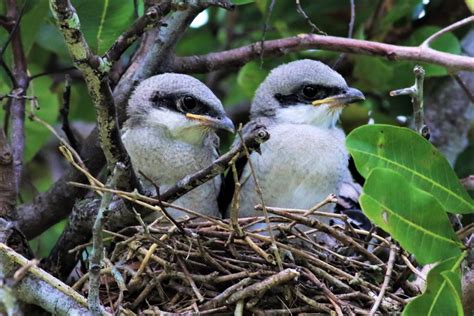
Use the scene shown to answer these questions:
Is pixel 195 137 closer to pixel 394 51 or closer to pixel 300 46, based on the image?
pixel 300 46

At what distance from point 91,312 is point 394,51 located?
222cm

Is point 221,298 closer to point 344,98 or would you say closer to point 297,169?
point 297,169

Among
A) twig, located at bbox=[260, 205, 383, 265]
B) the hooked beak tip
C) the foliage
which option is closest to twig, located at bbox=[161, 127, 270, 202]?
the foliage

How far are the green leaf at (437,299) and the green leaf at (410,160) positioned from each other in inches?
14.7

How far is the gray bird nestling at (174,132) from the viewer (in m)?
4.96

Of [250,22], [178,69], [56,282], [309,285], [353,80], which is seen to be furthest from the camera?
[250,22]

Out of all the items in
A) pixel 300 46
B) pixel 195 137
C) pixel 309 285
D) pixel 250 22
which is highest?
pixel 250 22

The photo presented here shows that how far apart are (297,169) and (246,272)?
988mm

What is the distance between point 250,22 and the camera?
6.86 m

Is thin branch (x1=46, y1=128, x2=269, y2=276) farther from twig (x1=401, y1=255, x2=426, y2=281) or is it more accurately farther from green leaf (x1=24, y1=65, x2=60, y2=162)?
green leaf (x1=24, y1=65, x2=60, y2=162)

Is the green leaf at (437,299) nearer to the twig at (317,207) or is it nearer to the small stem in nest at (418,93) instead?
the small stem in nest at (418,93)

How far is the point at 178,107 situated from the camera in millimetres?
5000

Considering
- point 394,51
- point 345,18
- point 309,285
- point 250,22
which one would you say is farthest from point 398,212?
point 250,22

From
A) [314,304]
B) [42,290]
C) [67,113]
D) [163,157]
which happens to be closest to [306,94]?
[163,157]
